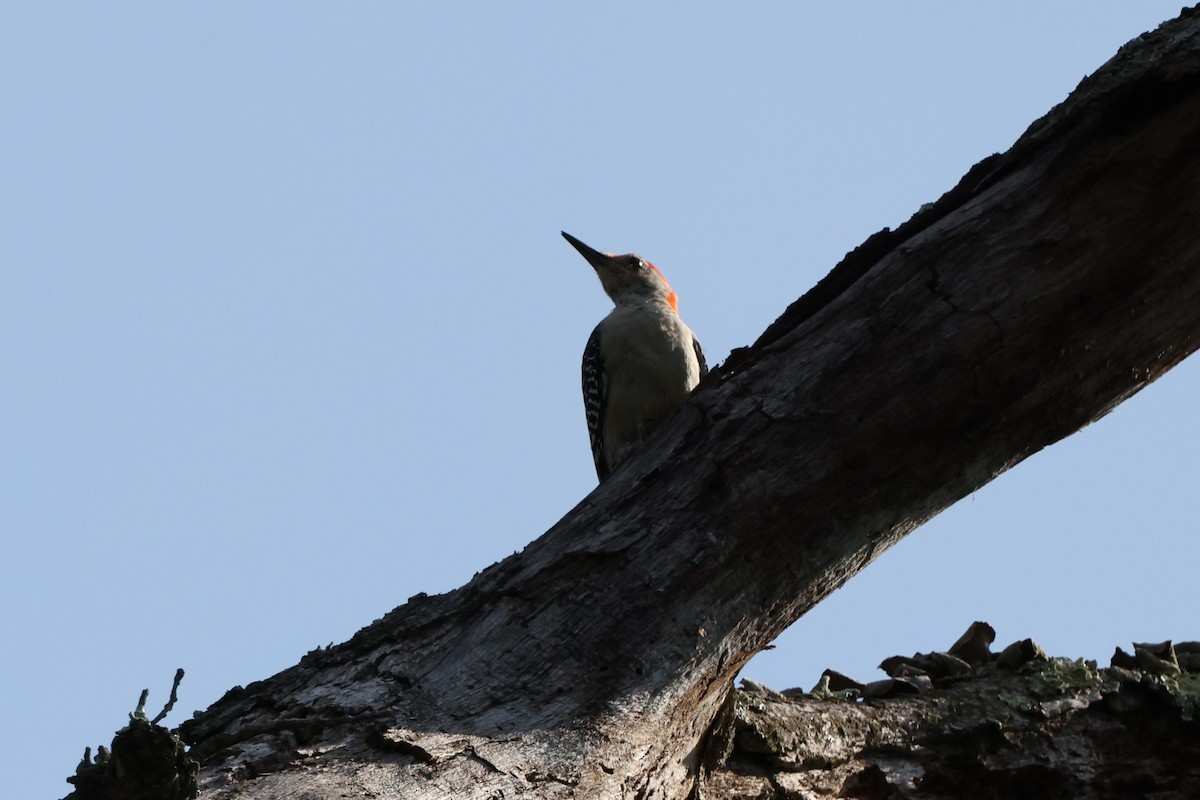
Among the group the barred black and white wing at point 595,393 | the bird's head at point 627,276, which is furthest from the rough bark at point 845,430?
the bird's head at point 627,276

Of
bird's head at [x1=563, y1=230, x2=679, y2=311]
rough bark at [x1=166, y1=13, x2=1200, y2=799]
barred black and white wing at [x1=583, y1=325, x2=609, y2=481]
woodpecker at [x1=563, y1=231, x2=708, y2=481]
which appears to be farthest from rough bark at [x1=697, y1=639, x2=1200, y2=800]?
bird's head at [x1=563, y1=230, x2=679, y2=311]

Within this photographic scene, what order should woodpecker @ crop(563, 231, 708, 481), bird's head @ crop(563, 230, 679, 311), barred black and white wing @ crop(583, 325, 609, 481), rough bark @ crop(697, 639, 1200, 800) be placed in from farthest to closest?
bird's head @ crop(563, 230, 679, 311) < barred black and white wing @ crop(583, 325, 609, 481) < woodpecker @ crop(563, 231, 708, 481) < rough bark @ crop(697, 639, 1200, 800)

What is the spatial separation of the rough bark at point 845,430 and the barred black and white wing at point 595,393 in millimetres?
3444

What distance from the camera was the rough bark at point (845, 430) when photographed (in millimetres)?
4316

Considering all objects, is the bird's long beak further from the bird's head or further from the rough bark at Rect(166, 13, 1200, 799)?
the rough bark at Rect(166, 13, 1200, 799)

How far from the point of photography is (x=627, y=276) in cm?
963

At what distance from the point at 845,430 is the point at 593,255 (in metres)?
5.42

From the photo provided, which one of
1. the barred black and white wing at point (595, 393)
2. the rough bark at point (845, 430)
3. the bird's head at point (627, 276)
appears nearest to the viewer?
the rough bark at point (845, 430)

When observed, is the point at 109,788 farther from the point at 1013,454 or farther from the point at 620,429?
the point at 620,429

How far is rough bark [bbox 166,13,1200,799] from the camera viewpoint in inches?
170

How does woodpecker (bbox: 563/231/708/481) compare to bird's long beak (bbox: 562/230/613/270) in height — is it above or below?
below

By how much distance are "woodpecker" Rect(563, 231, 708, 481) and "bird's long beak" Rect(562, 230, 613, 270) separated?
800 mm

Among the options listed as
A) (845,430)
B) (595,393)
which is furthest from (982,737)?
(595,393)

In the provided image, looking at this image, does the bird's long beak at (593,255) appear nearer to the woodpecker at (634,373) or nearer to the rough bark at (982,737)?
the woodpecker at (634,373)
